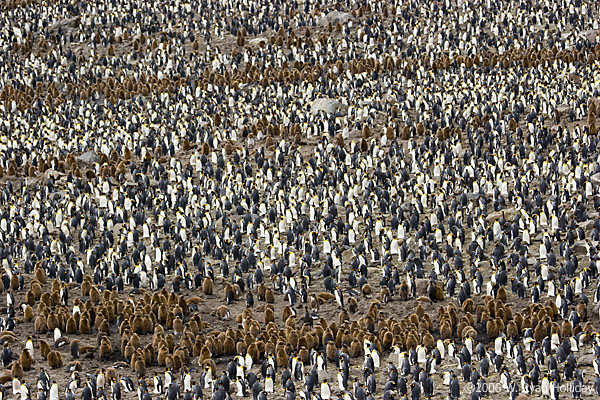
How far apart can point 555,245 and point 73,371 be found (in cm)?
1190

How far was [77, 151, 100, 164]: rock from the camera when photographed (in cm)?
3319

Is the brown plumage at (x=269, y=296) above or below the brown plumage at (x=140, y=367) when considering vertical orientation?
below

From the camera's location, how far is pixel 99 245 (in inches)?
993

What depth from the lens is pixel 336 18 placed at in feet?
158

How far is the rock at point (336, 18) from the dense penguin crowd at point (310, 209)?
0.77 feet

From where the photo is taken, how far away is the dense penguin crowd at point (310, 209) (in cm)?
1806

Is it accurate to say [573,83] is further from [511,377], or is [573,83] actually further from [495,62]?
[511,377]

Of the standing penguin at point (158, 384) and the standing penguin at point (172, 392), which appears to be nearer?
the standing penguin at point (172, 392)

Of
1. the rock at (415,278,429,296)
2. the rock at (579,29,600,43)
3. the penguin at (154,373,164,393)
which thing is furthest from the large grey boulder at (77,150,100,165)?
the rock at (579,29,600,43)

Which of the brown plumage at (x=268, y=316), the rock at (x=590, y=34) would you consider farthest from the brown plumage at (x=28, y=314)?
the rock at (x=590, y=34)

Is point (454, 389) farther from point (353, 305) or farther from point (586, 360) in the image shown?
point (353, 305)

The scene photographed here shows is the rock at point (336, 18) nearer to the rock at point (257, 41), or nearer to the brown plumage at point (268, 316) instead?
the rock at point (257, 41)

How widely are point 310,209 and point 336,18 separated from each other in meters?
23.6

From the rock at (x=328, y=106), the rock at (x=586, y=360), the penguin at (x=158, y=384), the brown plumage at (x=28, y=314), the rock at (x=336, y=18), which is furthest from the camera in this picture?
the rock at (x=336, y=18)
